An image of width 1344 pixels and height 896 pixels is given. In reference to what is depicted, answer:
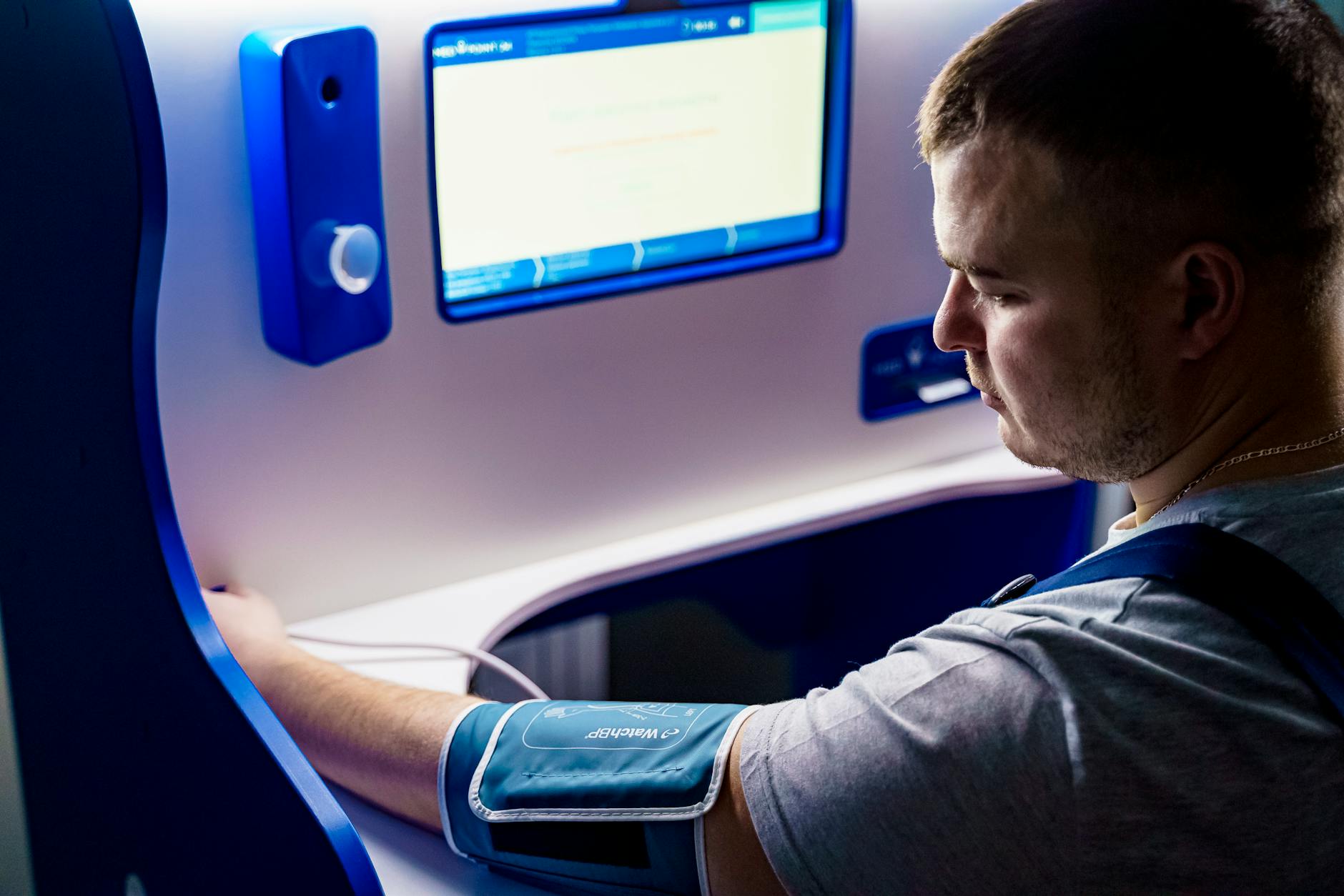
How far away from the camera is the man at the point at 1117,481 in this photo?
0.75m

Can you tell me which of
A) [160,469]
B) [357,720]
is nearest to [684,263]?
[357,720]

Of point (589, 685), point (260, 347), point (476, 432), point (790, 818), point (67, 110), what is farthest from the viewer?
point (589, 685)

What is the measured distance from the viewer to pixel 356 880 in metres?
0.78

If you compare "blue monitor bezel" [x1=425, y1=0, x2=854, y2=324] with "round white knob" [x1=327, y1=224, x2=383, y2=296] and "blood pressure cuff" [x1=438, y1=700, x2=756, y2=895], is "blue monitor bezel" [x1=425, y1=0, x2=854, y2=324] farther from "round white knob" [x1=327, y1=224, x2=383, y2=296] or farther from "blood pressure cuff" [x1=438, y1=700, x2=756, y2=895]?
"blood pressure cuff" [x1=438, y1=700, x2=756, y2=895]

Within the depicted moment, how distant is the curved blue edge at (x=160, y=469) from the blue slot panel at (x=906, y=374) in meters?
0.86

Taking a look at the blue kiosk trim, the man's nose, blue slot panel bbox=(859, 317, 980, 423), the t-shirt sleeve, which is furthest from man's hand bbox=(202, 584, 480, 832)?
blue slot panel bbox=(859, 317, 980, 423)

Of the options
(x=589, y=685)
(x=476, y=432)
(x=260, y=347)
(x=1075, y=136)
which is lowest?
(x=589, y=685)

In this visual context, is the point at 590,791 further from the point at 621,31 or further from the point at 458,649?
the point at 621,31

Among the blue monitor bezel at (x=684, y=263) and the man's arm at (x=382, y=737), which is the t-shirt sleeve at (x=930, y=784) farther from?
the blue monitor bezel at (x=684, y=263)

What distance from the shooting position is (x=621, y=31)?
3.98 ft

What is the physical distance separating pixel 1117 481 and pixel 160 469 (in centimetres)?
62

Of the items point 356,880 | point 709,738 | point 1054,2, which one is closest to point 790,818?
point 709,738

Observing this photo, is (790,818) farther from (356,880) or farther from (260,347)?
(260,347)

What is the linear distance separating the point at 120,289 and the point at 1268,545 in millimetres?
650
